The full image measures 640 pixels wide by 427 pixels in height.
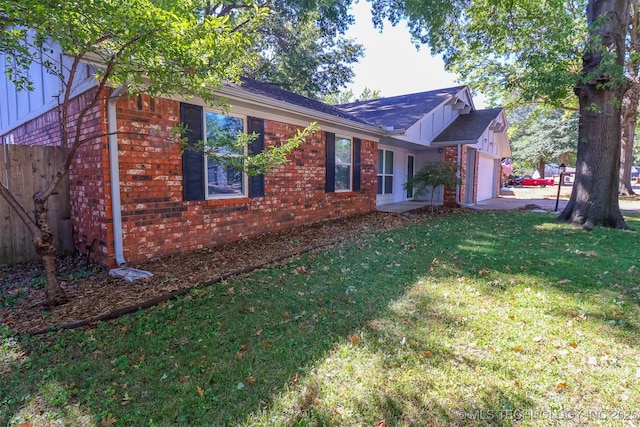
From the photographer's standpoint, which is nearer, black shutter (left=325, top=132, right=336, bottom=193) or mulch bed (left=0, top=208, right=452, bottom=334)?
mulch bed (left=0, top=208, right=452, bottom=334)

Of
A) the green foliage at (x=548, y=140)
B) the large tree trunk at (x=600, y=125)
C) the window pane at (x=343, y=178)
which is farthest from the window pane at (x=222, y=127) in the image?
the green foliage at (x=548, y=140)

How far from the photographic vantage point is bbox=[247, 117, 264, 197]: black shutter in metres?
6.87

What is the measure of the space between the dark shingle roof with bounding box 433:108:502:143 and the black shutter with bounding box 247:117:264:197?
8.97 meters

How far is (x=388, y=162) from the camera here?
13812 millimetres

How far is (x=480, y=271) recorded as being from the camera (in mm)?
5027

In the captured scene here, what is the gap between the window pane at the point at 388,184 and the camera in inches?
541

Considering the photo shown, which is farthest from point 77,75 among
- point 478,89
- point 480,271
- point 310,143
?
point 478,89

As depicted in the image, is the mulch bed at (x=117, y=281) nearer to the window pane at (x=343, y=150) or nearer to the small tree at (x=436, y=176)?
the window pane at (x=343, y=150)

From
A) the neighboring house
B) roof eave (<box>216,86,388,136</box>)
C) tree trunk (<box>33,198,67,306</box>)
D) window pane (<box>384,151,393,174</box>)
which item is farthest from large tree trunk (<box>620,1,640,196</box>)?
tree trunk (<box>33,198,67,306</box>)

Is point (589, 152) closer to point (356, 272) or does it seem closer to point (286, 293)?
point (356, 272)

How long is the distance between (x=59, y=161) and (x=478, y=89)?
1692 cm

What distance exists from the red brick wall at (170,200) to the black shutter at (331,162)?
3.44 ft

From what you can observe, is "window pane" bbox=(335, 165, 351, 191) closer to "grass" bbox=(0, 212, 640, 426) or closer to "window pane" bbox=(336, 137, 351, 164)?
"window pane" bbox=(336, 137, 351, 164)

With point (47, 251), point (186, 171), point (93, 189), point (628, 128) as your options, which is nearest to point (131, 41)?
point (47, 251)
